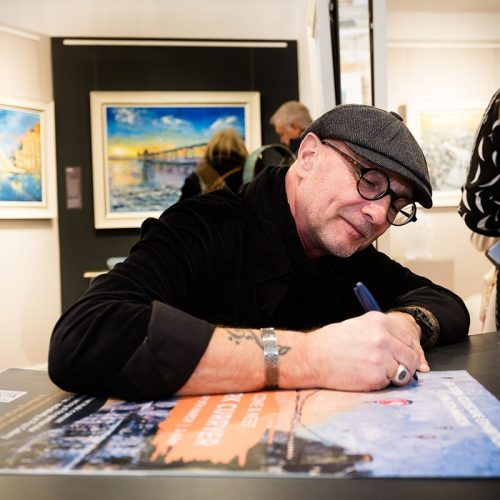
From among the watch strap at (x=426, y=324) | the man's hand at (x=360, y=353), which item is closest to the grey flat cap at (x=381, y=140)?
the watch strap at (x=426, y=324)

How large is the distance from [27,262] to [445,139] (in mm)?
3519

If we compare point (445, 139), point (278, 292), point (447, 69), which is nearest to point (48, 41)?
point (447, 69)

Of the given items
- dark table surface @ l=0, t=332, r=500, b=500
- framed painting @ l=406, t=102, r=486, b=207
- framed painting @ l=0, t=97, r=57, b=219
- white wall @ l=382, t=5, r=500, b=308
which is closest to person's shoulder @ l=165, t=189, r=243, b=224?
dark table surface @ l=0, t=332, r=500, b=500

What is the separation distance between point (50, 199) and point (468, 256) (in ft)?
11.2

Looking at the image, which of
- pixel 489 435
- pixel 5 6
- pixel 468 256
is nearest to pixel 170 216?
pixel 489 435

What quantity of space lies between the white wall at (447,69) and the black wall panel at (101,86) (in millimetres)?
1248

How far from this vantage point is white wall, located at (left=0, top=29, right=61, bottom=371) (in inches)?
192

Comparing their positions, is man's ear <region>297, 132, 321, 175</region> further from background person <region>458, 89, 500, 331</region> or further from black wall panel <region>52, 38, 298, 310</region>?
black wall panel <region>52, 38, 298, 310</region>

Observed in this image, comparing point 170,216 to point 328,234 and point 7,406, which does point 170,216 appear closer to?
point 328,234

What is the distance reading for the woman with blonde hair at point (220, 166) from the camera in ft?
11.9

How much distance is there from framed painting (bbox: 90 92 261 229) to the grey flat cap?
13.6 feet

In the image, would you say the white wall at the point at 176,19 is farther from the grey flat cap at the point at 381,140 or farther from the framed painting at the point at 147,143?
the grey flat cap at the point at 381,140

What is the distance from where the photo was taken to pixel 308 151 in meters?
1.36

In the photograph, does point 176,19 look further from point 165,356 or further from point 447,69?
point 165,356
